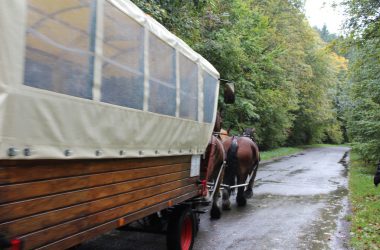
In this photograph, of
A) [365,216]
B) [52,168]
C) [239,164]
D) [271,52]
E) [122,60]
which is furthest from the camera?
[271,52]

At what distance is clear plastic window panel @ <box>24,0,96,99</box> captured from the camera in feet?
8.14

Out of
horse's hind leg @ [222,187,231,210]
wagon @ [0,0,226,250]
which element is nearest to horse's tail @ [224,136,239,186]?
horse's hind leg @ [222,187,231,210]

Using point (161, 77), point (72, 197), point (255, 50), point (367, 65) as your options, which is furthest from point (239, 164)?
point (255, 50)

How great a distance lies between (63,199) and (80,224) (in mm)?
313

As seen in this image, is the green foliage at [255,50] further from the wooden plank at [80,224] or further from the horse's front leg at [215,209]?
the wooden plank at [80,224]

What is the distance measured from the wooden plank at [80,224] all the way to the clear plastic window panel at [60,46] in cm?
95

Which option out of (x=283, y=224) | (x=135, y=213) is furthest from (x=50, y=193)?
(x=283, y=224)

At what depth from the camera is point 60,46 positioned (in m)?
2.72

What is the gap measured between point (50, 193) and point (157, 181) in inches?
66.1

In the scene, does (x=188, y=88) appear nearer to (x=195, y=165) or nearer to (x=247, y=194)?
(x=195, y=165)

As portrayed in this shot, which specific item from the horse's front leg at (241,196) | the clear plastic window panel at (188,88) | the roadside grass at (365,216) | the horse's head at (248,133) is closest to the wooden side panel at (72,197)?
the clear plastic window panel at (188,88)

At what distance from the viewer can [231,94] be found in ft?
21.1

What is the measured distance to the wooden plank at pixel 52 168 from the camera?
2.33m

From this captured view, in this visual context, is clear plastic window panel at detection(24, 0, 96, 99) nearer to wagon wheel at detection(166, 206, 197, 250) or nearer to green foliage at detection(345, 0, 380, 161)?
wagon wheel at detection(166, 206, 197, 250)
